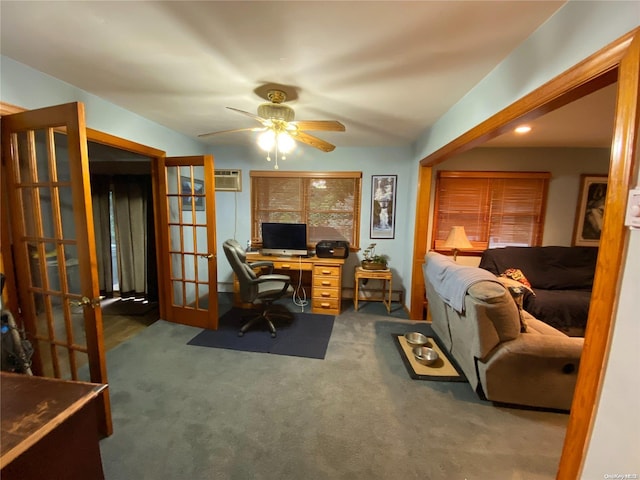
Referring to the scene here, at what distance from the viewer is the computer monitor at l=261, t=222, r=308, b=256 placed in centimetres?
379

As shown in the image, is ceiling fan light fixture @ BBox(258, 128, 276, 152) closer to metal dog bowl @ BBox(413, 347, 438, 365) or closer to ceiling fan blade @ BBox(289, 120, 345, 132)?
ceiling fan blade @ BBox(289, 120, 345, 132)

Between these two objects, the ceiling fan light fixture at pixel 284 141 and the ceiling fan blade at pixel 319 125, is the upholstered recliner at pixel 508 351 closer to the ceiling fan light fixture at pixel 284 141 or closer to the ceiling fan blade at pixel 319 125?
the ceiling fan blade at pixel 319 125

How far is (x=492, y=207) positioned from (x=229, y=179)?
385cm

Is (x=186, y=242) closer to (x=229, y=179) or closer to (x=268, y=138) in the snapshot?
(x=229, y=179)

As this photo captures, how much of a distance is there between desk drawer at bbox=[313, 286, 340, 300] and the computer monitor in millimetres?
572

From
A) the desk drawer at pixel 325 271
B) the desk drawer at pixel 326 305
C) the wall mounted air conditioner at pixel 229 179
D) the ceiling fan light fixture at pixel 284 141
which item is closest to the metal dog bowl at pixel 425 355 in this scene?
the desk drawer at pixel 326 305

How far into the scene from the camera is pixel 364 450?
5.17 feet

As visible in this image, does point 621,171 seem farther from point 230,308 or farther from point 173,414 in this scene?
point 230,308

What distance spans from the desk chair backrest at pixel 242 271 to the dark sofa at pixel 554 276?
2.99m

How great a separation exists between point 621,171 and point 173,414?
2.64m

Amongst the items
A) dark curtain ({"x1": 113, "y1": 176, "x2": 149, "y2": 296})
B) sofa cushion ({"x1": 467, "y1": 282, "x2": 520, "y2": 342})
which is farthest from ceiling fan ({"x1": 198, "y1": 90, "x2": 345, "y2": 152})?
dark curtain ({"x1": 113, "y1": 176, "x2": 149, "y2": 296})

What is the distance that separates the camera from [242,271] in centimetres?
276

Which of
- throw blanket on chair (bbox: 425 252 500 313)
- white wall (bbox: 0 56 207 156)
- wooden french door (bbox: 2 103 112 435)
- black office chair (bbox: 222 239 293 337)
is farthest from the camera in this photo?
black office chair (bbox: 222 239 293 337)

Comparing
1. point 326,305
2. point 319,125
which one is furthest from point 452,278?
point 326,305
